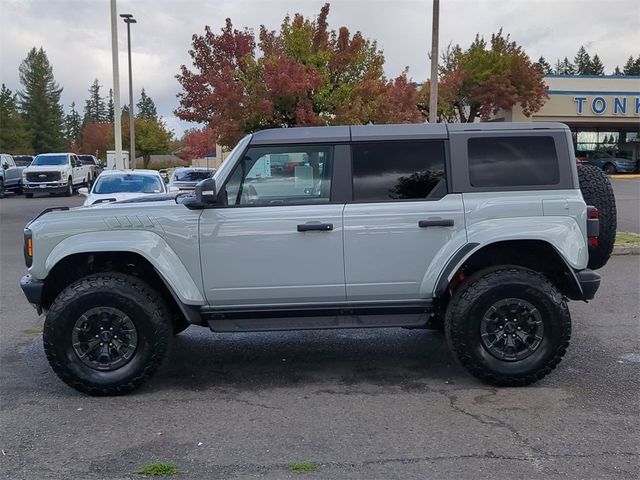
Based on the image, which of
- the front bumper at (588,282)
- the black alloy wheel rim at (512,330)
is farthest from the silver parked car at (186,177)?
the front bumper at (588,282)

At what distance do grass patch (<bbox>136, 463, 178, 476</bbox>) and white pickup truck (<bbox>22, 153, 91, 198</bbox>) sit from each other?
Answer: 2689cm

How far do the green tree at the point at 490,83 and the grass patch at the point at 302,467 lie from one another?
30.5m

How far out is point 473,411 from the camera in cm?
457

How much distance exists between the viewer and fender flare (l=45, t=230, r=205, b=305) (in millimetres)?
4887

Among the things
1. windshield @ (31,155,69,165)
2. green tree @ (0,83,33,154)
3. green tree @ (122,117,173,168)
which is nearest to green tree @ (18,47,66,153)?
green tree @ (0,83,33,154)

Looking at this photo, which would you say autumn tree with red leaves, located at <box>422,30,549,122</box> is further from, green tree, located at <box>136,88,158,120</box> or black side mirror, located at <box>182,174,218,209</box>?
green tree, located at <box>136,88,158,120</box>

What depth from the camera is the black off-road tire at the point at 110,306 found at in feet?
15.9

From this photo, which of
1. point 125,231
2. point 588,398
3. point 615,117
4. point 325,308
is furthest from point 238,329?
point 615,117

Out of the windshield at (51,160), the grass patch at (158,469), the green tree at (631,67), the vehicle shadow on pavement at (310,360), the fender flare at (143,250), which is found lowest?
the grass patch at (158,469)

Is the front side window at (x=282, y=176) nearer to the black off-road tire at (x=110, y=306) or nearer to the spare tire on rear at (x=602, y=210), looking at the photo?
the black off-road tire at (x=110, y=306)

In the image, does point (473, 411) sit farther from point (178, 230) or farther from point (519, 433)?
point (178, 230)

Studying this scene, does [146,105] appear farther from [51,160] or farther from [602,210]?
[602,210]

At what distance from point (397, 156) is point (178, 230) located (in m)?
1.86

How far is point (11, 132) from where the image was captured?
2657 inches
